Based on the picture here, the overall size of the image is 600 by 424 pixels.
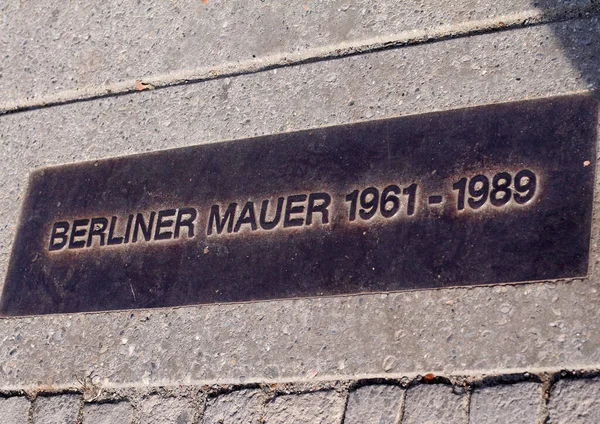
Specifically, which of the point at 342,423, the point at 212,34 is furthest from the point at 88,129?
the point at 342,423

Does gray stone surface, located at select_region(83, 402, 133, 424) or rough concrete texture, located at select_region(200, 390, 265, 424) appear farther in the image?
gray stone surface, located at select_region(83, 402, 133, 424)

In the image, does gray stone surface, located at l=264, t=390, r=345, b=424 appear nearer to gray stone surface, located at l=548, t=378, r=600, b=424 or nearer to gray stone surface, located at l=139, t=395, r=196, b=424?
gray stone surface, located at l=139, t=395, r=196, b=424

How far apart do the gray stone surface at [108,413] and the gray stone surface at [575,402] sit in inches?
59.8

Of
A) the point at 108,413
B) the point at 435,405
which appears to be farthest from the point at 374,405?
the point at 108,413

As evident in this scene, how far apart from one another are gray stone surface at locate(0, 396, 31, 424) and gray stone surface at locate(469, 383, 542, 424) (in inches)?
68.4

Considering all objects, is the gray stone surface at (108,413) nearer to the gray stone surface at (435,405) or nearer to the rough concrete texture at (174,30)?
the gray stone surface at (435,405)

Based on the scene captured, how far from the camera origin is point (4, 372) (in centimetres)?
293

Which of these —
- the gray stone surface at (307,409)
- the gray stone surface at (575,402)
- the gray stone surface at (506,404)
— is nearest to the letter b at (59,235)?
the gray stone surface at (307,409)

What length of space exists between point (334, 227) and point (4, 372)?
1.49m

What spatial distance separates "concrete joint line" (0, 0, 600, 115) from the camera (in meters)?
2.70

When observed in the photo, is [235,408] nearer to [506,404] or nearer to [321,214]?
[321,214]

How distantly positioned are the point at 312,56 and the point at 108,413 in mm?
1647

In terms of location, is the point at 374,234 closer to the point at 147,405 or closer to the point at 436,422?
the point at 436,422

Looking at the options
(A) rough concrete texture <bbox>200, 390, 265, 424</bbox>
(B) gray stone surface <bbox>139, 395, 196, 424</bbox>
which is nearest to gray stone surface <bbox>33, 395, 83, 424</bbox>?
(B) gray stone surface <bbox>139, 395, 196, 424</bbox>
